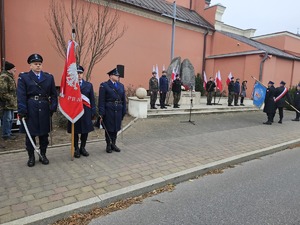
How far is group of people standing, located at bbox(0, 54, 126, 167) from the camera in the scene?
493 cm

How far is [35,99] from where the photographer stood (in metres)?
4.96

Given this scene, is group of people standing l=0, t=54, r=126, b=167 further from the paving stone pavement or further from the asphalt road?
the asphalt road

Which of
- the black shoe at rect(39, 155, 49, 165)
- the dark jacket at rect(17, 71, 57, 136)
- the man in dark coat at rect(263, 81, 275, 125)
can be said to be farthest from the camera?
the man in dark coat at rect(263, 81, 275, 125)

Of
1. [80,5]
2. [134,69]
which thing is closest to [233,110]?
[134,69]

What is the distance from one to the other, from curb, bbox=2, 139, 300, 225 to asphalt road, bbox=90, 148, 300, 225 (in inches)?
7.6

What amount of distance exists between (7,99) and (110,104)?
2946 millimetres

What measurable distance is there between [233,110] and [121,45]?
25.3 feet

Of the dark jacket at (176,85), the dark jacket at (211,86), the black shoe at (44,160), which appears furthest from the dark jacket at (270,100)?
the black shoe at (44,160)

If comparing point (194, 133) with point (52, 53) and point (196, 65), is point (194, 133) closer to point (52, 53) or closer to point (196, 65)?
point (52, 53)

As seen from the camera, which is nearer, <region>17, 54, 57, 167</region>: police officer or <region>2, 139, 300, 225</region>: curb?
<region>2, 139, 300, 225</region>: curb

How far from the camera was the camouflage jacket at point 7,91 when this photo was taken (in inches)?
267

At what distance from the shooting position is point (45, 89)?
508cm

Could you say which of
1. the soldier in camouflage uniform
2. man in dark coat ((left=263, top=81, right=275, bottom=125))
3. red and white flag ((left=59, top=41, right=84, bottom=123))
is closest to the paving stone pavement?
red and white flag ((left=59, top=41, right=84, bottom=123))

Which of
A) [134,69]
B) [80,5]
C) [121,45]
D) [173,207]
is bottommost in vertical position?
[173,207]
